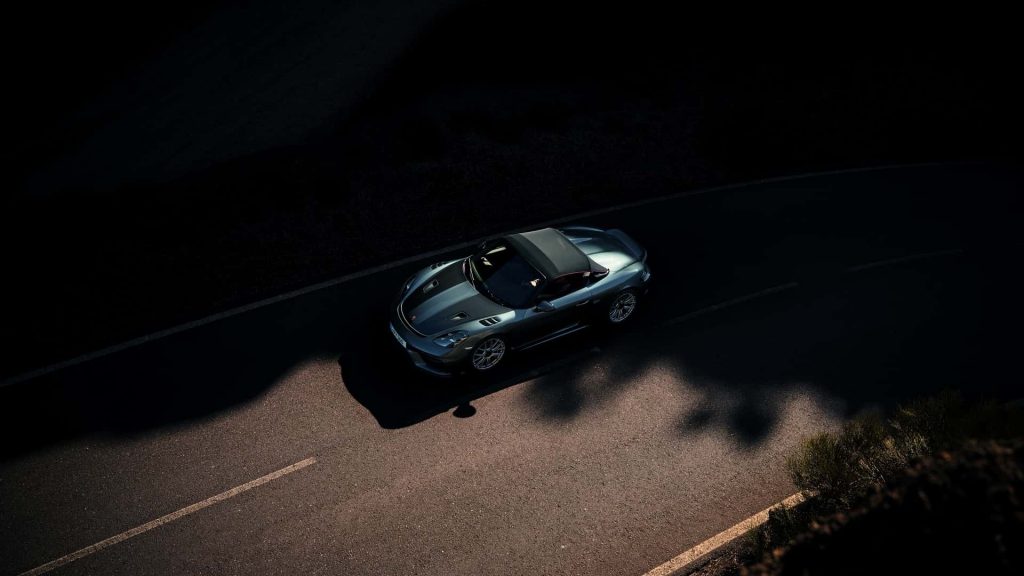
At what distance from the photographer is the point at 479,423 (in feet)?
27.5

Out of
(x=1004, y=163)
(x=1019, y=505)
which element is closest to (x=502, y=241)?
(x=1019, y=505)

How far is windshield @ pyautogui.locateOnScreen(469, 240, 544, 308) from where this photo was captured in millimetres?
9023

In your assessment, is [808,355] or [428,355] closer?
[428,355]

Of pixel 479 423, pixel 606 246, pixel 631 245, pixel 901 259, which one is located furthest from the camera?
pixel 901 259

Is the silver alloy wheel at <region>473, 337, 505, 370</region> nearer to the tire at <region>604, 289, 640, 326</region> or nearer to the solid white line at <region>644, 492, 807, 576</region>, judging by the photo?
the tire at <region>604, 289, 640, 326</region>

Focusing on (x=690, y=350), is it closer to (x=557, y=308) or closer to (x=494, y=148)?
(x=557, y=308)

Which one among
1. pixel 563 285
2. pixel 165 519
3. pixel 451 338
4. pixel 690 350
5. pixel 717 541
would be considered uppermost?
pixel 563 285

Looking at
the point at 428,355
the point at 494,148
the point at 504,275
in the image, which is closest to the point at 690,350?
the point at 504,275

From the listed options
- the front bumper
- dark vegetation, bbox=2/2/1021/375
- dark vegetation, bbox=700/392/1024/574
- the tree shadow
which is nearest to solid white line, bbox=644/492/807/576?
the tree shadow

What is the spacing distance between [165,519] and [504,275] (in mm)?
5244

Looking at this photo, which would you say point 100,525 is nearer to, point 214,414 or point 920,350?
point 214,414

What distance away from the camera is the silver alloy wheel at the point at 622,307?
9.68 m

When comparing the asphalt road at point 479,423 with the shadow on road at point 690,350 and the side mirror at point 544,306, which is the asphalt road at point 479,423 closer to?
the shadow on road at point 690,350

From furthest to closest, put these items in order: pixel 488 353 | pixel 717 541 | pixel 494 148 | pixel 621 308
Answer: pixel 494 148
pixel 621 308
pixel 488 353
pixel 717 541
